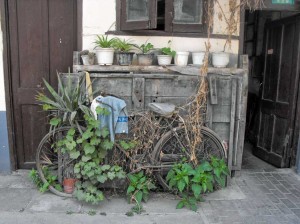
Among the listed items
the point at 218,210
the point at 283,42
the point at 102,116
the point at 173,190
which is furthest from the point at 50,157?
the point at 283,42

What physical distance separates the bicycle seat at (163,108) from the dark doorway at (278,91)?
2.46 m

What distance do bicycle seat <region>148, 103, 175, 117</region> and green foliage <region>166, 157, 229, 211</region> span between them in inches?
28.9

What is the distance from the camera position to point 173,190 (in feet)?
14.3

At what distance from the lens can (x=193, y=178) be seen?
4070 millimetres

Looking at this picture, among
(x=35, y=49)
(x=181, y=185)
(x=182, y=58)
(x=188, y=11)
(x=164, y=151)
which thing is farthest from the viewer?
(x=35, y=49)

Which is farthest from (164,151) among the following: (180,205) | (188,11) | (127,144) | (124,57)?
(188,11)

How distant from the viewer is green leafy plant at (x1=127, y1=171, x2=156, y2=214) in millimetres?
4102

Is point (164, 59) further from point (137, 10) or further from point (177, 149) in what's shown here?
point (177, 149)

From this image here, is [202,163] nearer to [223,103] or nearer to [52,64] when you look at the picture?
[223,103]

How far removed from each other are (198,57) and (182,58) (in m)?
0.26

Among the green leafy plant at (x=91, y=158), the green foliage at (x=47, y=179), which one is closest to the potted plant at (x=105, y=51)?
the green leafy plant at (x=91, y=158)

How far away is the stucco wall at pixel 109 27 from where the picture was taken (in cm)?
464

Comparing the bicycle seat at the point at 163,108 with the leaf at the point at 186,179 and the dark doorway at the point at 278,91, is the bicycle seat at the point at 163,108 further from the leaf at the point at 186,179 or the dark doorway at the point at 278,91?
the dark doorway at the point at 278,91

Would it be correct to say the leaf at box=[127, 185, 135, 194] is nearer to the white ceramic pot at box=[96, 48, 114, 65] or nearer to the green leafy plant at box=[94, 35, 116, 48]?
the white ceramic pot at box=[96, 48, 114, 65]
